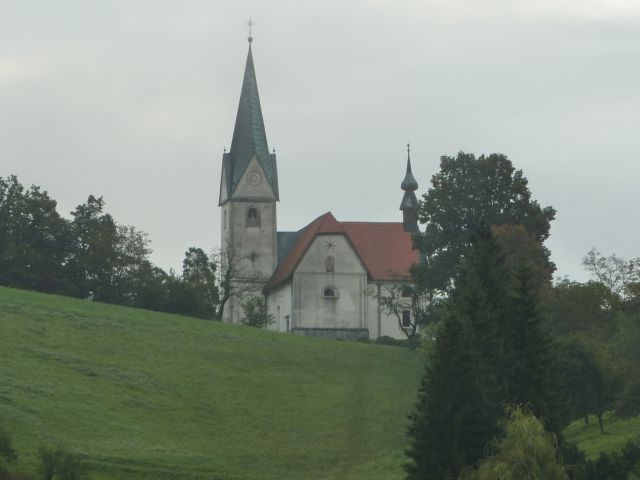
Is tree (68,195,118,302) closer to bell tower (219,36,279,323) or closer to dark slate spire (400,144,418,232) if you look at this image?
bell tower (219,36,279,323)

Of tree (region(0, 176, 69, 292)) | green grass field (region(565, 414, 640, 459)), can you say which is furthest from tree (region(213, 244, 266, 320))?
green grass field (region(565, 414, 640, 459))

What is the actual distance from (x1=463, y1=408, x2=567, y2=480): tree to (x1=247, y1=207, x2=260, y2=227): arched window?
66166 mm

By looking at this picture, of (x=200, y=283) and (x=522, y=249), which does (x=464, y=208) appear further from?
(x=200, y=283)

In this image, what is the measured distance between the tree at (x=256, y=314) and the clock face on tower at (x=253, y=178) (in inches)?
330

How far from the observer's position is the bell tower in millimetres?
108250

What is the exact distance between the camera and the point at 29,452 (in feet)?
170

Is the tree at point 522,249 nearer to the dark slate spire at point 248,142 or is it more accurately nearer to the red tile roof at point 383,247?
the red tile roof at point 383,247

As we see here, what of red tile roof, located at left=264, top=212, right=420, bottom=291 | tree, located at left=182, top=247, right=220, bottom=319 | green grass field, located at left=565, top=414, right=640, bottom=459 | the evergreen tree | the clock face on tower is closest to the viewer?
the evergreen tree

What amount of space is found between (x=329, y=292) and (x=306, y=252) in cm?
294

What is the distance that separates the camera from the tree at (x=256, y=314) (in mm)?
101625

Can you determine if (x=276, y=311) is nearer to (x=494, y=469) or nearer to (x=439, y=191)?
(x=439, y=191)

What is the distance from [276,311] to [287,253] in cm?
578

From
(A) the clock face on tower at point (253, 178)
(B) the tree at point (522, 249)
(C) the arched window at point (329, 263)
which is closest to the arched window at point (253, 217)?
(A) the clock face on tower at point (253, 178)

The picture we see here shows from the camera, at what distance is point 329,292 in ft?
334
